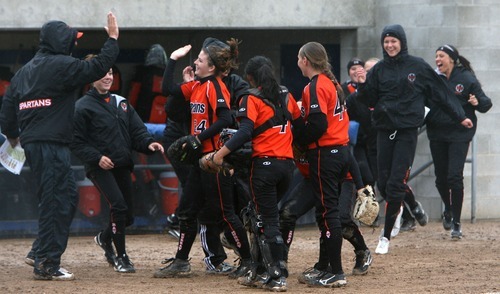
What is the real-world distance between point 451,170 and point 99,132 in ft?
13.3

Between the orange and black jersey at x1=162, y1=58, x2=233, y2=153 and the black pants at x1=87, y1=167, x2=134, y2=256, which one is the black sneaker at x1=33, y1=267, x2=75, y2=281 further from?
the orange and black jersey at x1=162, y1=58, x2=233, y2=153

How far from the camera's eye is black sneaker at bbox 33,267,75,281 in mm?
9023

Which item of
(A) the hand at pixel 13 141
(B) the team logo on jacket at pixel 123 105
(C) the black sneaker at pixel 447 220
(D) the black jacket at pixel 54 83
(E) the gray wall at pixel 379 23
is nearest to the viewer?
(D) the black jacket at pixel 54 83

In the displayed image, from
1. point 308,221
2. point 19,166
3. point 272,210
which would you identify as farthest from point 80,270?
point 308,221

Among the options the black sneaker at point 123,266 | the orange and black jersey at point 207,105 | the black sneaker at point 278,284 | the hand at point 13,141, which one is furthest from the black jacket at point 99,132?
the black sneaker at point 278,284

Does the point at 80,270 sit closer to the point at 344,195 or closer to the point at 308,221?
the point at 344,195

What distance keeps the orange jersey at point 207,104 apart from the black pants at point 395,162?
7.74ft

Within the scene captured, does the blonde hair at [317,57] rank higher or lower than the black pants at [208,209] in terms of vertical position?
higher

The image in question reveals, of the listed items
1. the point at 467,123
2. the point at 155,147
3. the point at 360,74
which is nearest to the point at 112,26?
the point at 155,147

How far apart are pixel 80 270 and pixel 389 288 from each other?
285cm

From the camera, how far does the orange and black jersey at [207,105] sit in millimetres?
8695

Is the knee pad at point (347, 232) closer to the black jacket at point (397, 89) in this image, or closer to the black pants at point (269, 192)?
the black pants at point (269, 192)

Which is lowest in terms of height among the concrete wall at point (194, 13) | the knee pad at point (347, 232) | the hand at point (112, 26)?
the knee pad at point (347, 232)

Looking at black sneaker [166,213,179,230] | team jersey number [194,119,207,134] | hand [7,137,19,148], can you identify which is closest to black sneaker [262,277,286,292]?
team jersey number [194,119,207,134]
